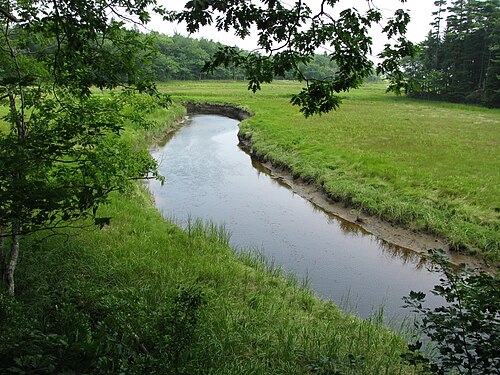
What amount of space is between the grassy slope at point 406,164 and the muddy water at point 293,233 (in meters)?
1.37

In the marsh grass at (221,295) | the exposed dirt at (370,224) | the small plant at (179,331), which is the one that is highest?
the small plant at (179,331)

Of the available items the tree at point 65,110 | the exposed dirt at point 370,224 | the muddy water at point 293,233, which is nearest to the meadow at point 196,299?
the exposed dirt at point 370,224

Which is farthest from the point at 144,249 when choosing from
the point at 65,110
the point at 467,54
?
the point at 467,54

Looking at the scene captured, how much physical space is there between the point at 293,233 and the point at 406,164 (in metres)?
7.93

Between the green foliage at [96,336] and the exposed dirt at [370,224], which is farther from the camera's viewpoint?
the exposed dirt at [370,224]

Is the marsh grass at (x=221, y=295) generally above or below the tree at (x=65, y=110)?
below

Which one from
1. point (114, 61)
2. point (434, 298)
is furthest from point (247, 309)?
point (434, 298)

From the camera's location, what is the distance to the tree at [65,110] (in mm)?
3443

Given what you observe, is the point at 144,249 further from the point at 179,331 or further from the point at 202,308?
the point at 179,331

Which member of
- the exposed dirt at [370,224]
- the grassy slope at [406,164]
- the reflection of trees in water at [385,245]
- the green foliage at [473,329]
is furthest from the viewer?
the grassy slope at [406,164]

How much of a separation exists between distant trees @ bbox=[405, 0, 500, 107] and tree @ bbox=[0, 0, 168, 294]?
4797 centimetres

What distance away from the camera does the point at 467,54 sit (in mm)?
50875

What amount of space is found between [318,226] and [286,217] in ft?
4.25

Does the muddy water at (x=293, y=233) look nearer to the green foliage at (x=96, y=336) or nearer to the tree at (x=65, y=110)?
the green foliage at (x=96, y=336)
